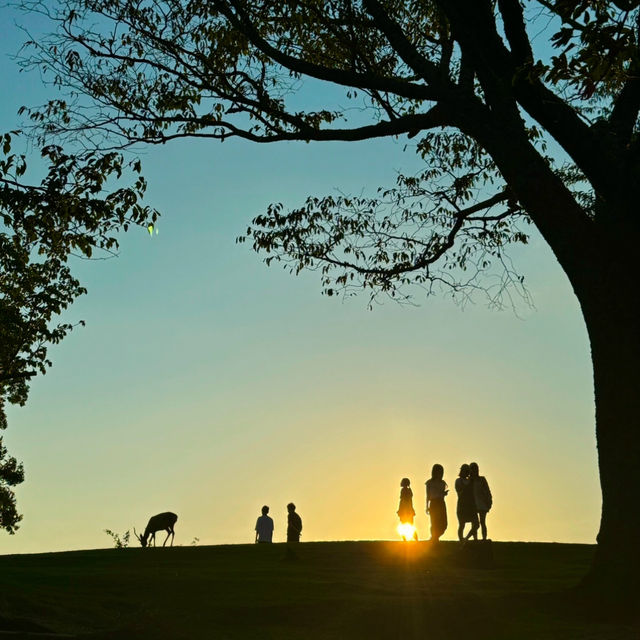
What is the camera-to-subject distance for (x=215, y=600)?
599 inches

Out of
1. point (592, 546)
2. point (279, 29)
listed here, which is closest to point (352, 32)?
point (279, 29)

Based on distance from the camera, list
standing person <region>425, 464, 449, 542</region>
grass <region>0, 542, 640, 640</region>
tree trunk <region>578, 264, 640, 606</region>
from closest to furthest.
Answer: grass <region>0, 542, 640, 640</region> → tree trunk <region>578, 264, 640, 606</region> → standing person <region>425, 464, 449, 542</region>

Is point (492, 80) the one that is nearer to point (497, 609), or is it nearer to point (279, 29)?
point (279, 29)

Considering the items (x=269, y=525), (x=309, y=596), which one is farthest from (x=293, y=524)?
(x=309, y=596)

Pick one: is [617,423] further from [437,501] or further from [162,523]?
[162,523]

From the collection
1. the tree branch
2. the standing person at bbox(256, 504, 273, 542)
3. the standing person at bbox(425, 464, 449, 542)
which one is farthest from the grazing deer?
the tree branch

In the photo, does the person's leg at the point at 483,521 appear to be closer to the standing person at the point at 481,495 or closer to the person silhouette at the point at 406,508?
the standing person at the point at 481,495

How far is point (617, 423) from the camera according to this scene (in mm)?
13805

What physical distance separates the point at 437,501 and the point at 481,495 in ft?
5.11

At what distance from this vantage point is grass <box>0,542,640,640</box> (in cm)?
1259

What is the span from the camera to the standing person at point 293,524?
29.2 meters

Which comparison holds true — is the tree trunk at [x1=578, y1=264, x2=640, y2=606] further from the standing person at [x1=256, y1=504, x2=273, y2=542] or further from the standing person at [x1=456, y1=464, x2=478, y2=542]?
the standing person at [x1=256, y1=504, x2=273, y2=542]

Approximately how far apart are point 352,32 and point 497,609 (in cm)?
1063

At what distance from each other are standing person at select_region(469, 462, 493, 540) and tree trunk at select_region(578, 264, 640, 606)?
899 cm
